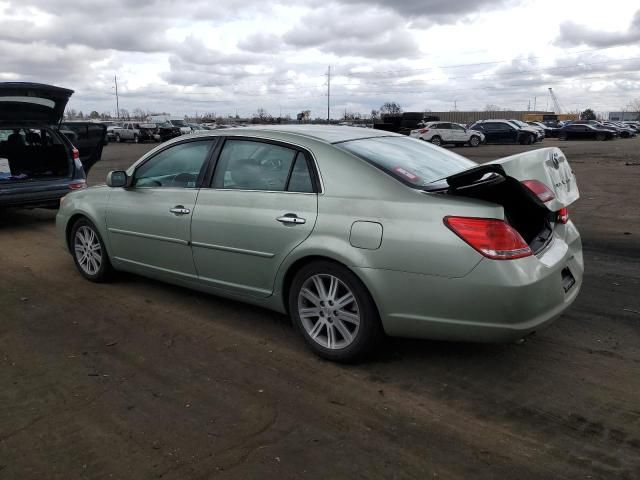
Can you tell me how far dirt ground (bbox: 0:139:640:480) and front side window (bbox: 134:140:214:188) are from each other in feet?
3.48

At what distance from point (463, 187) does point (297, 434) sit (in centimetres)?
165

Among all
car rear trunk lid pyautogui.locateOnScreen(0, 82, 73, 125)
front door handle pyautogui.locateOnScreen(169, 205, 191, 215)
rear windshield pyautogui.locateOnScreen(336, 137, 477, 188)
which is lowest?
front door handle pyautogui.locateOnScreen(169, 205, 191, 215)

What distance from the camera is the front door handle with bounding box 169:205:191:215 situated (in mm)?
4379

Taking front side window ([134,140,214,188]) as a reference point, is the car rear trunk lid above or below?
above

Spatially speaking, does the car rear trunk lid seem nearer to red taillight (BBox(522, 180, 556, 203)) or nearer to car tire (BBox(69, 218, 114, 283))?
car tire (BBox(69, 218, 114, 283))

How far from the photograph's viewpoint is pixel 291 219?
3709 millimetres

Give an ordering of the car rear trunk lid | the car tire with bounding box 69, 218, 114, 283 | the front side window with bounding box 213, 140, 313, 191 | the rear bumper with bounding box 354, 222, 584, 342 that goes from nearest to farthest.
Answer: the rear bumper with bounding box 354, 222, 584, 342
the front side window with bounding box 213, 140, 313, 191
the car tire with bounding box 69, 218, 114, 283
the car rear trunk lid

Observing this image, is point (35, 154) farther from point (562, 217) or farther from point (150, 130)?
point (150, 130)

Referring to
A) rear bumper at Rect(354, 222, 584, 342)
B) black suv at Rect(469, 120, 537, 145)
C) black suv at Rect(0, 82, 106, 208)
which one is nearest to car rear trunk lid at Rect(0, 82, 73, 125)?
black suv at Rect(0, 82, 106, 208)

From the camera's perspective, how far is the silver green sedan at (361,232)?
10.2 ft

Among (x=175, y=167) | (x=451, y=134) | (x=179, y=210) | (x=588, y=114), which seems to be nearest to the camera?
(x=179, y=210)

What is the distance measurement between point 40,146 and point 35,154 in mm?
167

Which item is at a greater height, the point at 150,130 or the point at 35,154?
the point at 150,130

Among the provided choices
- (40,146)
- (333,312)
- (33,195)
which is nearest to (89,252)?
(333,312)
